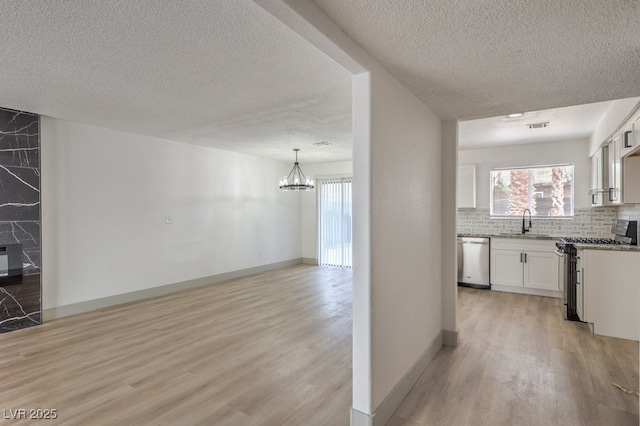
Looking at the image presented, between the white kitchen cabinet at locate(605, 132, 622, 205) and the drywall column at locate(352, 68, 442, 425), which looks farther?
the white kitchen cabinet at locate(605, 132, 622, 205)

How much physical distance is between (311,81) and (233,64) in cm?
73

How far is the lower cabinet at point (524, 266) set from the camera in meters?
5.29

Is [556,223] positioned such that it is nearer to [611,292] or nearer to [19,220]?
[611,292]

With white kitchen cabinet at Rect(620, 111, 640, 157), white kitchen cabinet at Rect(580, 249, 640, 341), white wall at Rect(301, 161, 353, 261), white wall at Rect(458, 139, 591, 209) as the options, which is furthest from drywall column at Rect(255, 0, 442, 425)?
white wall at Rect(301, 161, 353, 261)

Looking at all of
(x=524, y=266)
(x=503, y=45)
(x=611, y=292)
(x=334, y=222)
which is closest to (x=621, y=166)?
(x=611, y=292)

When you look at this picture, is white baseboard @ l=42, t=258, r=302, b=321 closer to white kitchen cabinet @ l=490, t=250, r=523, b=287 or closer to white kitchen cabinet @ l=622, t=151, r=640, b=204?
white kitchen cabinet @ l=490, t=250, r=523, b=287

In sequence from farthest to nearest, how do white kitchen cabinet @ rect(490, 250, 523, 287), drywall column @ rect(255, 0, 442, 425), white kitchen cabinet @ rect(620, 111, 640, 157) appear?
white kitchen cabinet @ rect(490, 250, 523, 287) → white kitchen cabinet @ rect(620, 111, 640, 157) → drywall column @ rect(255, 0, 442, 425)

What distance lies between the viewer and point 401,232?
252cm

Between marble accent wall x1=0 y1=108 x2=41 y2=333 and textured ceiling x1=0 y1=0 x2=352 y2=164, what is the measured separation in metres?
0.35

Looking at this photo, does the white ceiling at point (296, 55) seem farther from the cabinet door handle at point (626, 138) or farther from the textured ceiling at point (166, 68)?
the cabinet door handle at point (626, 138)

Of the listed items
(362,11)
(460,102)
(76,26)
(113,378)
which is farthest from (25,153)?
(460,102)

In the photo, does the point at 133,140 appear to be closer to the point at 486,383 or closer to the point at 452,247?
the point at 452,247

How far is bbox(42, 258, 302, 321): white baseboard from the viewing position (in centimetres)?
441

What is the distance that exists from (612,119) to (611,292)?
78.0 inches
